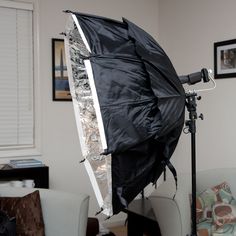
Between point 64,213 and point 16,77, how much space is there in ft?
5.86

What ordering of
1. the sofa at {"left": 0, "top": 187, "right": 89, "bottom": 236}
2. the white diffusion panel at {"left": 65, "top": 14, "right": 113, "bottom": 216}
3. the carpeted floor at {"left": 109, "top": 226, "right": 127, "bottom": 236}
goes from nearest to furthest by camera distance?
the white diffusion panel at {"left": 65, "top": 14, "right": 113, "bottom": 216}
the sofa at {"left": 0, "top": 187, "right": 89, "bottom": 236}
the carpeted floor at {"left": 109, "top": 226, "right": 127, "bottom": 236}

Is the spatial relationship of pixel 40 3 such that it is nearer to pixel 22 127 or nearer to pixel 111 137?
pixel 22 127

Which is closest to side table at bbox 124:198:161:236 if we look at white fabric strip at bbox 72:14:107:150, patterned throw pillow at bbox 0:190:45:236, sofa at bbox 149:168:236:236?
sofa at bbox 149:168:236:236

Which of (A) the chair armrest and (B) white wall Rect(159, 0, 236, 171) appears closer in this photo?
(A) the chair armrest

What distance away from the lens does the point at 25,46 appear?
12.0 feet

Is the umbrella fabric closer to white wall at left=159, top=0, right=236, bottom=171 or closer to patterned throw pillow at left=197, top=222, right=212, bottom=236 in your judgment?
patterned throw pillow at left=197, top=222, right=212, bottom=236

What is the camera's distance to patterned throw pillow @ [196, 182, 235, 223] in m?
2.61

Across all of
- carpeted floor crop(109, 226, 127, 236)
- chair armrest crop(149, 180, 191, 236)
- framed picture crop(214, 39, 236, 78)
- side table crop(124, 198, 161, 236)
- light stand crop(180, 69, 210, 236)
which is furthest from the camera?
carpeted floor crop(109, 226, 127, 236)

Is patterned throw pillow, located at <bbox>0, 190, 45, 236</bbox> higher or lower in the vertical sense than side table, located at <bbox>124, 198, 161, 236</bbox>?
higher

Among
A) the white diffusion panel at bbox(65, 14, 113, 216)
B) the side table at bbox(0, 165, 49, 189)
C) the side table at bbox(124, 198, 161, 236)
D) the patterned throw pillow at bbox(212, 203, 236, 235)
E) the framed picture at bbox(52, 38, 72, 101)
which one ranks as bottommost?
the side table at bbox(124, 198, 161, 236)

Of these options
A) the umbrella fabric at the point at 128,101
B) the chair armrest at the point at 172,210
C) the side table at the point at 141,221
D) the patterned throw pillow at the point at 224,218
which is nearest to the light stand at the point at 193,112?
the umbrella fabric at the point at 128,101

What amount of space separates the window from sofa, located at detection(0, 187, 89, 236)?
4.39 ft

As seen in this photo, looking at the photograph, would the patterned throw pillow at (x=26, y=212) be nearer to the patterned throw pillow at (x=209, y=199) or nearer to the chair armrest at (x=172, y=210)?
the chair armrest at (x=172, y=210)

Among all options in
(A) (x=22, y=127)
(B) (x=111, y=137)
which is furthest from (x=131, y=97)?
(A) (x=22, y=127)
